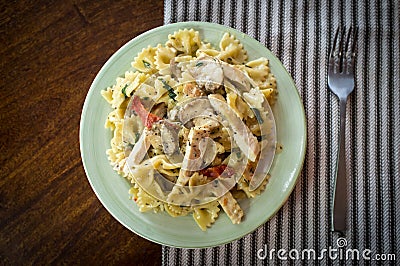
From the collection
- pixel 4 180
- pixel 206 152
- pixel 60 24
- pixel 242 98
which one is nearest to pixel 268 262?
pixel 206 152

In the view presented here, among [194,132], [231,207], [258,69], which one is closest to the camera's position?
[194,132]

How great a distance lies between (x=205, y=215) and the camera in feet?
7.88

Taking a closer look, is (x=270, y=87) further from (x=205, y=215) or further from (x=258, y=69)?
(x=205, y=215)

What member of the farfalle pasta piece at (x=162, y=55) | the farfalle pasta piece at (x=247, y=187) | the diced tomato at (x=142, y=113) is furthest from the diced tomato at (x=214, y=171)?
the farfalle pasta piece at (x=162, y=55)

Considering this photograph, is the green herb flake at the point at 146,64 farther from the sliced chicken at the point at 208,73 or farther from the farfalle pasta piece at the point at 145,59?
the sliced chicken at the point at 208,73

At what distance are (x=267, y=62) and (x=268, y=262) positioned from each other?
1.15 metres

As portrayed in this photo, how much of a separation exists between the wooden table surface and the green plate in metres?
0.28

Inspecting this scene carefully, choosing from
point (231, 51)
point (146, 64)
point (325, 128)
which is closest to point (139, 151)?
point (146, 64)

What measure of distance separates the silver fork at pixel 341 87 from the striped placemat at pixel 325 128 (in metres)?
0.04

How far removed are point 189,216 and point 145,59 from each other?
88cm

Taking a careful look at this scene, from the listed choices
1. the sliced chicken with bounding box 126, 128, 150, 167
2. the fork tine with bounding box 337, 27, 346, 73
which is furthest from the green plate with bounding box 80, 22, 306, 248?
the fork tine with bounding box 337, 27, 346, 73

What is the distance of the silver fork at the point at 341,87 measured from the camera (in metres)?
2.62

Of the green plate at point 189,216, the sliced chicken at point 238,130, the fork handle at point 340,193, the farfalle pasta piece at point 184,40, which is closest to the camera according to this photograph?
the sliced chicken at point 238,130

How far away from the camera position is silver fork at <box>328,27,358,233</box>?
2615 millimetres
